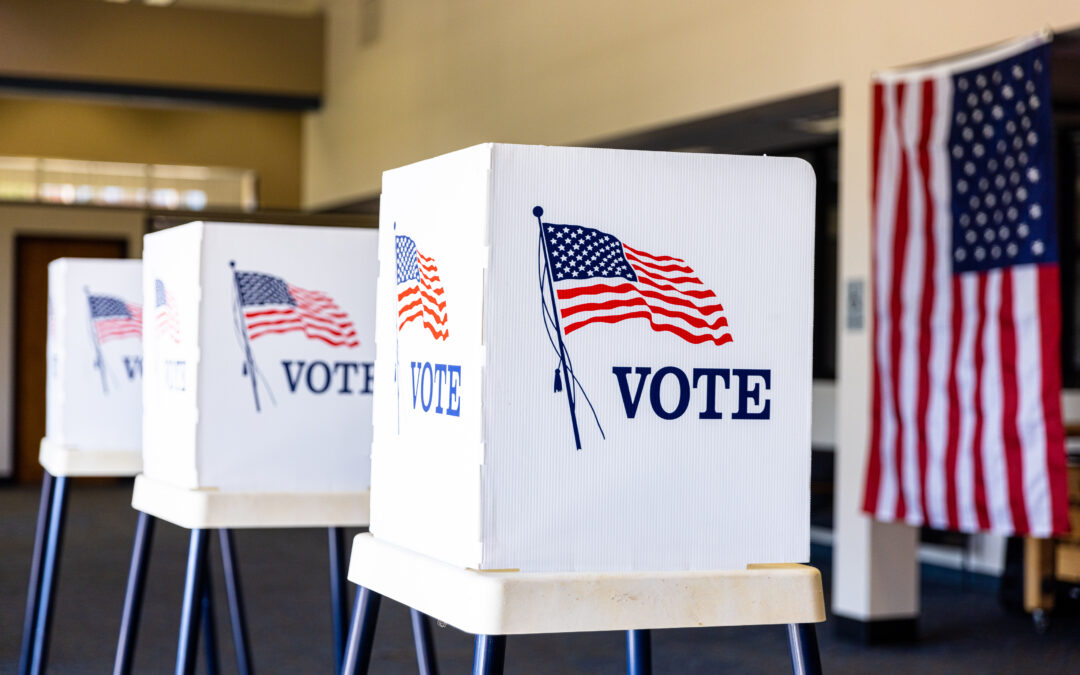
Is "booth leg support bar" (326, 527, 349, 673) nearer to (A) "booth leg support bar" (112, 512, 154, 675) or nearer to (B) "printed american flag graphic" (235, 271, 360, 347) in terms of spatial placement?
(A) "booth leg support bar" (112, 512, 154, 675)

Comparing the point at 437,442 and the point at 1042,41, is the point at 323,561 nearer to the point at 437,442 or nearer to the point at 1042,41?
the point at 1042,41

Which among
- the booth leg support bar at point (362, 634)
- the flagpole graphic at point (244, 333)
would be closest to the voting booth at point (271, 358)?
the flagpole graphic at point (244, 333)

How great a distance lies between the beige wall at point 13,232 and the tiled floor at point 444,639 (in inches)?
184

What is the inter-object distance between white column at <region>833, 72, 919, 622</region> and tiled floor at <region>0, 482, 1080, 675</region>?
0.19 meters

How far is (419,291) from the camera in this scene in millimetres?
1332

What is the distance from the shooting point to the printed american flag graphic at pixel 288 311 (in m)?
1.97

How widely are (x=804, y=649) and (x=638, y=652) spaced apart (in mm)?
477

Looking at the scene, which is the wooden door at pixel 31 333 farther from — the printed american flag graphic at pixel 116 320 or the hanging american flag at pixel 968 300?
the printed american flag graphic at pixel 116 320

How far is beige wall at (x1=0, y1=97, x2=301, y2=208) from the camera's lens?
35.4 feet

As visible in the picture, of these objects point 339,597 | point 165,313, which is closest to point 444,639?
point 339,597

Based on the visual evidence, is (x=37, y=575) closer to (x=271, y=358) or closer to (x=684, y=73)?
(x=271, y=358)

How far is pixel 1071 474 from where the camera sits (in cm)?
575

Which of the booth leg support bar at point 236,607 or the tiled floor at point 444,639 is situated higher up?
the booth leg support bar at point 236,607

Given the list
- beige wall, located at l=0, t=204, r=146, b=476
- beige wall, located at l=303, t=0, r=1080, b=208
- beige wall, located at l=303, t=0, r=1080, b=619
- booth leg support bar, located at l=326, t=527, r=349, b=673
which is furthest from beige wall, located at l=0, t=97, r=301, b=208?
booth leg support bar, located at l=326, t=527, r=349, b=673
